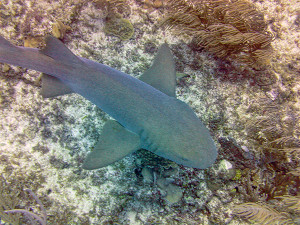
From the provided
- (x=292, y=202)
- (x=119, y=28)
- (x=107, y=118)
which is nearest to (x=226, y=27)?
(x=119, y=28)

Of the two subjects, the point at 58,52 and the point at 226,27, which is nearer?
the point at 58,52

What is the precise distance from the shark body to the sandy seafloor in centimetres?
83

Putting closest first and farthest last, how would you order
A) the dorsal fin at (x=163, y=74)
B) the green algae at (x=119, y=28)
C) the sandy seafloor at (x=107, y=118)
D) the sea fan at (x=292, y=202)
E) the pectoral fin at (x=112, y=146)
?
the pectoral fin at (x=112, y=146), the sea fan at (x=292, y=202), the dorsal fin at (x=163, y=74), the sandy seafloor at (x=107, y=118), the green algae at (x=119, y=28)

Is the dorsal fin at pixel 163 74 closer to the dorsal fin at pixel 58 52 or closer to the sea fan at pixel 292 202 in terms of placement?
the dorsal fin at pixel 58 52

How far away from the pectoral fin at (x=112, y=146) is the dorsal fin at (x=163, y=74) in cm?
91

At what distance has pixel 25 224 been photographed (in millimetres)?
3068

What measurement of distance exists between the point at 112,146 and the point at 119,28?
8.42ft

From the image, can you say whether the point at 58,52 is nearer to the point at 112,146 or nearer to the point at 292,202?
the point at 112,146

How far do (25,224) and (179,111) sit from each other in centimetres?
333

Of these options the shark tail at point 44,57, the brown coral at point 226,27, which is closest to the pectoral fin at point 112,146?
the shark tail at point 44,57

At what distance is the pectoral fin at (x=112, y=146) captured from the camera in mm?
2408

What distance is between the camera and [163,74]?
2.89 metres

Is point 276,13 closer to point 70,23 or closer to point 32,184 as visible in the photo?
→ point 70,23

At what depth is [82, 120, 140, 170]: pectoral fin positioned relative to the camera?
2.41m
